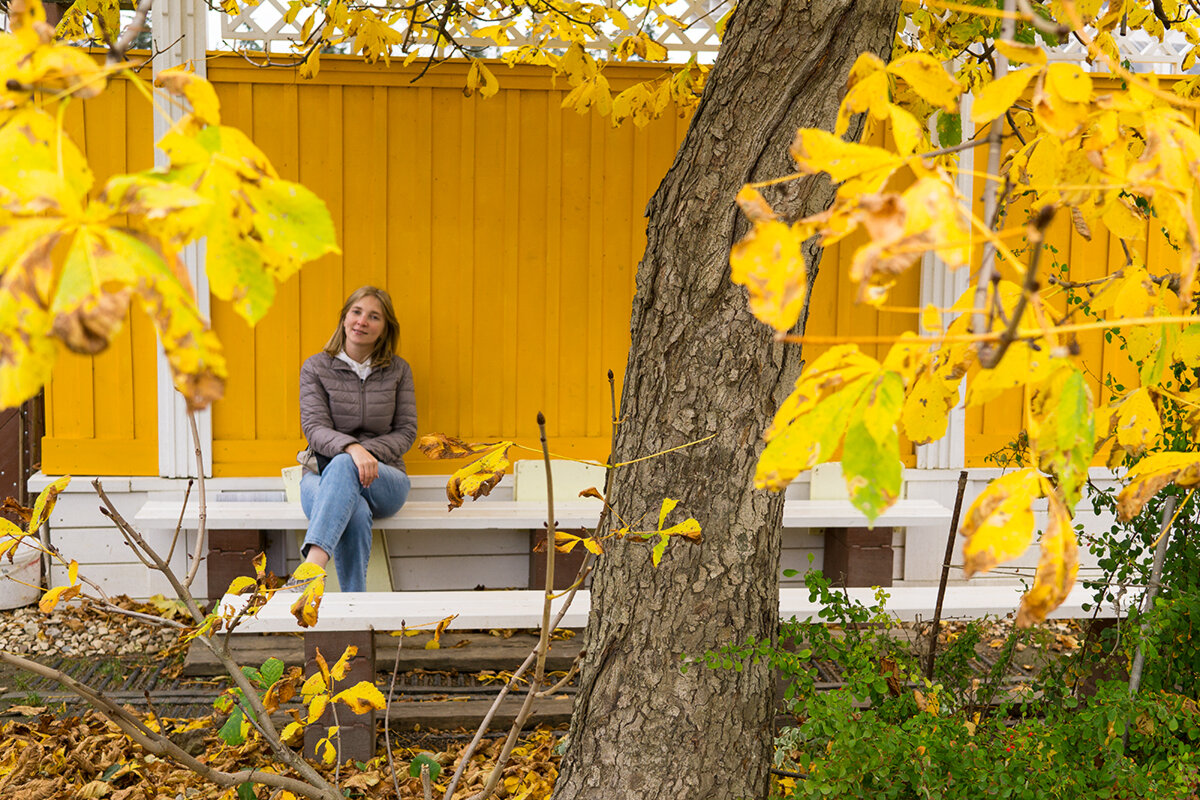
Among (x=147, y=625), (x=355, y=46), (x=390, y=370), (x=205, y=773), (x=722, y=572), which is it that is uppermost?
(x=355, y=46)

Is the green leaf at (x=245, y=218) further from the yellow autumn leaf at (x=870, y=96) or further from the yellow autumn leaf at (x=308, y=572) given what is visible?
the yellow autumn leaf at (x=308, y=572)

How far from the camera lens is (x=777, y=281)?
628 millimetres

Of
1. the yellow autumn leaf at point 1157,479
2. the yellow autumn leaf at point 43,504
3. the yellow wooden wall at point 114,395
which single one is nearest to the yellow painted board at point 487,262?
the yellow wooden wall at point 114,395

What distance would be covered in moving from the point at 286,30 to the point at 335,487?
6.57 ft

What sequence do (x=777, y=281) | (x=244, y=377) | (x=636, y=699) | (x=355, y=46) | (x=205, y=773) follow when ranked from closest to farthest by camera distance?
(x=777, y=281)
(x=205, y=773)
(x=636, y=699)
(x=355, y=46)
(x=244, y=377)

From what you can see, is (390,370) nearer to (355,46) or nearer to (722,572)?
(355,46)

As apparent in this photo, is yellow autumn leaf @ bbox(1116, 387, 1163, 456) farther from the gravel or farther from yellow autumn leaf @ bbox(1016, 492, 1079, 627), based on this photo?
the gravel

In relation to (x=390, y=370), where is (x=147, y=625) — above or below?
below

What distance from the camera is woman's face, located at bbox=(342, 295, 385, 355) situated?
386 centimetres


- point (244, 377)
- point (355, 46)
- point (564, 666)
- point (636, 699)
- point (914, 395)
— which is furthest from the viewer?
point (244, 377)

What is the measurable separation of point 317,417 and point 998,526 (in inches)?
139

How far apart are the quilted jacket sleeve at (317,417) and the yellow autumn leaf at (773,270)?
11.0 feet

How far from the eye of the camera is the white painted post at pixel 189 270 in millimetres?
3945

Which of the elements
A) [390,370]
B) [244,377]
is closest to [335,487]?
[390,370]
